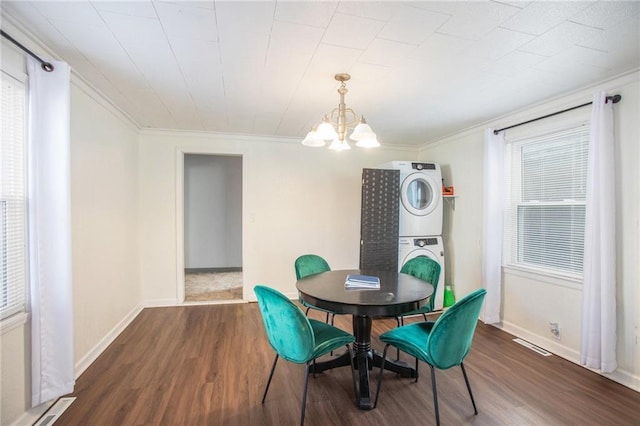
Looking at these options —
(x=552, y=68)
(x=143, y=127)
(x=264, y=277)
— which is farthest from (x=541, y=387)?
(x=143, y=127)

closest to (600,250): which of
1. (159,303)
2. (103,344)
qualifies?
(103,344)

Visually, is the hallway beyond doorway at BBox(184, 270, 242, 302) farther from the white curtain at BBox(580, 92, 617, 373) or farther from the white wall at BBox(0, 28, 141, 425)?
the white curtain at BBox(580, 92, 617, 373)

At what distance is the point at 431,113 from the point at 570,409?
103 inches

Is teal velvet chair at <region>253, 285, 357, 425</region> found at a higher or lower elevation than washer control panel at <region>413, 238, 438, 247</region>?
lower

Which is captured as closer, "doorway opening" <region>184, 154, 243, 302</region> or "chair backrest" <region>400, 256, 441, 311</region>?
"chair backrest" <region>400, 256, 441, 311</region>

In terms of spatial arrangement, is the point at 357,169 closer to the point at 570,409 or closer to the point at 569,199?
the point at 569,199

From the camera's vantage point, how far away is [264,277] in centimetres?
423

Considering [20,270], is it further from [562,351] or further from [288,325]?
[562,351]

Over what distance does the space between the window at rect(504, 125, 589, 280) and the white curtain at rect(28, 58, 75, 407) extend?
3.80m

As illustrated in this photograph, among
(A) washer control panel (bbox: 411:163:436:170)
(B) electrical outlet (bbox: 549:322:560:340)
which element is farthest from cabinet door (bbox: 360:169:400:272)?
(B) electrical outlet (bbox: 549:322:560:340)

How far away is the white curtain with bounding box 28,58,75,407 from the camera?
1770 mm

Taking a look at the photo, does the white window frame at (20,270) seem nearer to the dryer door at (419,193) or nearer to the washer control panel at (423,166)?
the dryer door at (419,193)

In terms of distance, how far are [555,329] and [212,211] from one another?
5.46 metres

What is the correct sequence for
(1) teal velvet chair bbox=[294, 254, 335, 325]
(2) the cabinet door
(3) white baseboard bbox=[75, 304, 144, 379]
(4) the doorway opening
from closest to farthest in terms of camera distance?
1. (3) white baseboard bbox=[75, 304, 144, 379]
2. (1) teal velvet chair bbox=[294, 254, 335, 325]
3. (2) the cabinet door
4. (4) the doorway opening
